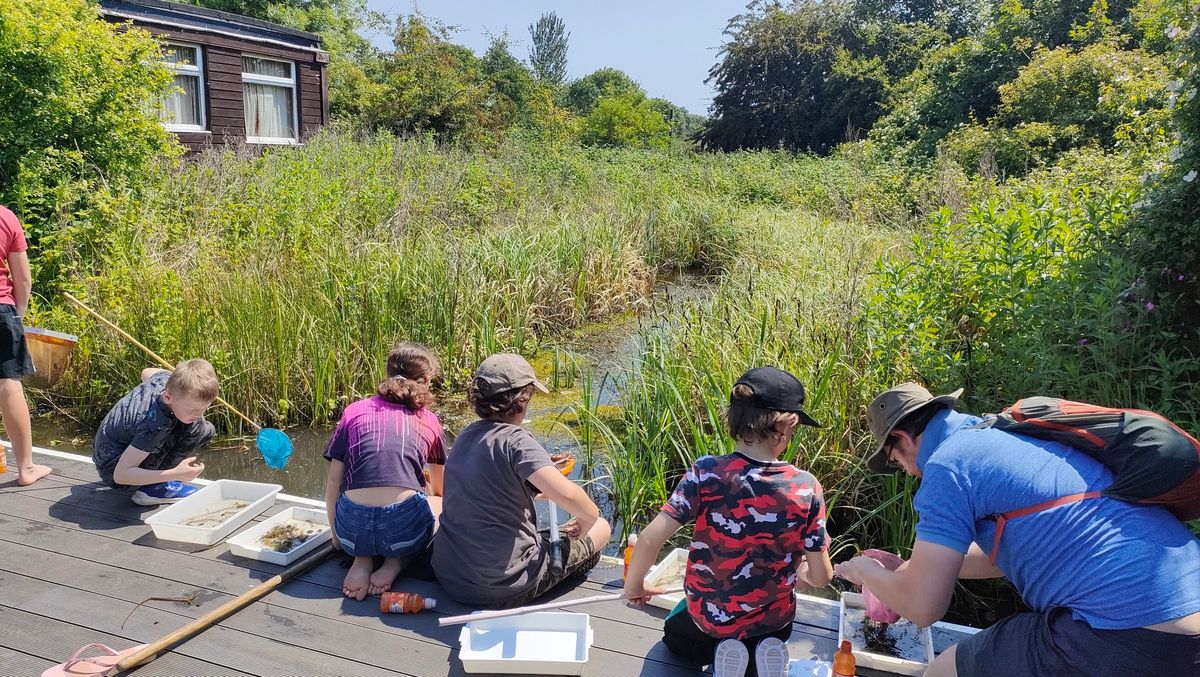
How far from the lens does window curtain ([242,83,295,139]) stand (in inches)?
542

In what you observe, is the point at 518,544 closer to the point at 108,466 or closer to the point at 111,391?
the point at 108,466

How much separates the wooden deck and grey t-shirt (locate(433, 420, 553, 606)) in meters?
0.17

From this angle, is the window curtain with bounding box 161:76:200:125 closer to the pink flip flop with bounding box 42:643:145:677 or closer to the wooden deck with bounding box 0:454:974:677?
the wooden deck with bounding box 0:454:974:677

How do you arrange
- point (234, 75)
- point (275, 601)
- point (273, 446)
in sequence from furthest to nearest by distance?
point (234, 75)
point (273, 446)
point (275, 601)

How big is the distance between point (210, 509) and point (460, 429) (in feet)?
7.66

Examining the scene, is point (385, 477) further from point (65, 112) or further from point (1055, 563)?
point (65, 112)

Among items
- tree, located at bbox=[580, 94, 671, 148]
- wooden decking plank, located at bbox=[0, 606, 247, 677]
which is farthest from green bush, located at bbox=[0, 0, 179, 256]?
tree, located at bbox=[580, 94, 671, 148]

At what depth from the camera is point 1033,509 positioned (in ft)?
5.87

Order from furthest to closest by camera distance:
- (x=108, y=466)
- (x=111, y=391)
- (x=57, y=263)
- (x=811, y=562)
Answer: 1. (x=57, y=263)
2. (x=111, y=391)
3. (x=108, y=466)
4. (x=811, y=562)

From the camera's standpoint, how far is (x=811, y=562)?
7.89ft

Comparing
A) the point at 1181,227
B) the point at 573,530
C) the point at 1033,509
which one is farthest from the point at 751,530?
the point at 1181,227

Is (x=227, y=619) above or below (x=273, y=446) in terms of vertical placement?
below

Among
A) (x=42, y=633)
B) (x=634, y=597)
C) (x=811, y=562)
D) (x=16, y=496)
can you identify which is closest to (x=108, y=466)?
(x=16, y=496)

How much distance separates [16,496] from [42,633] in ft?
4.56
